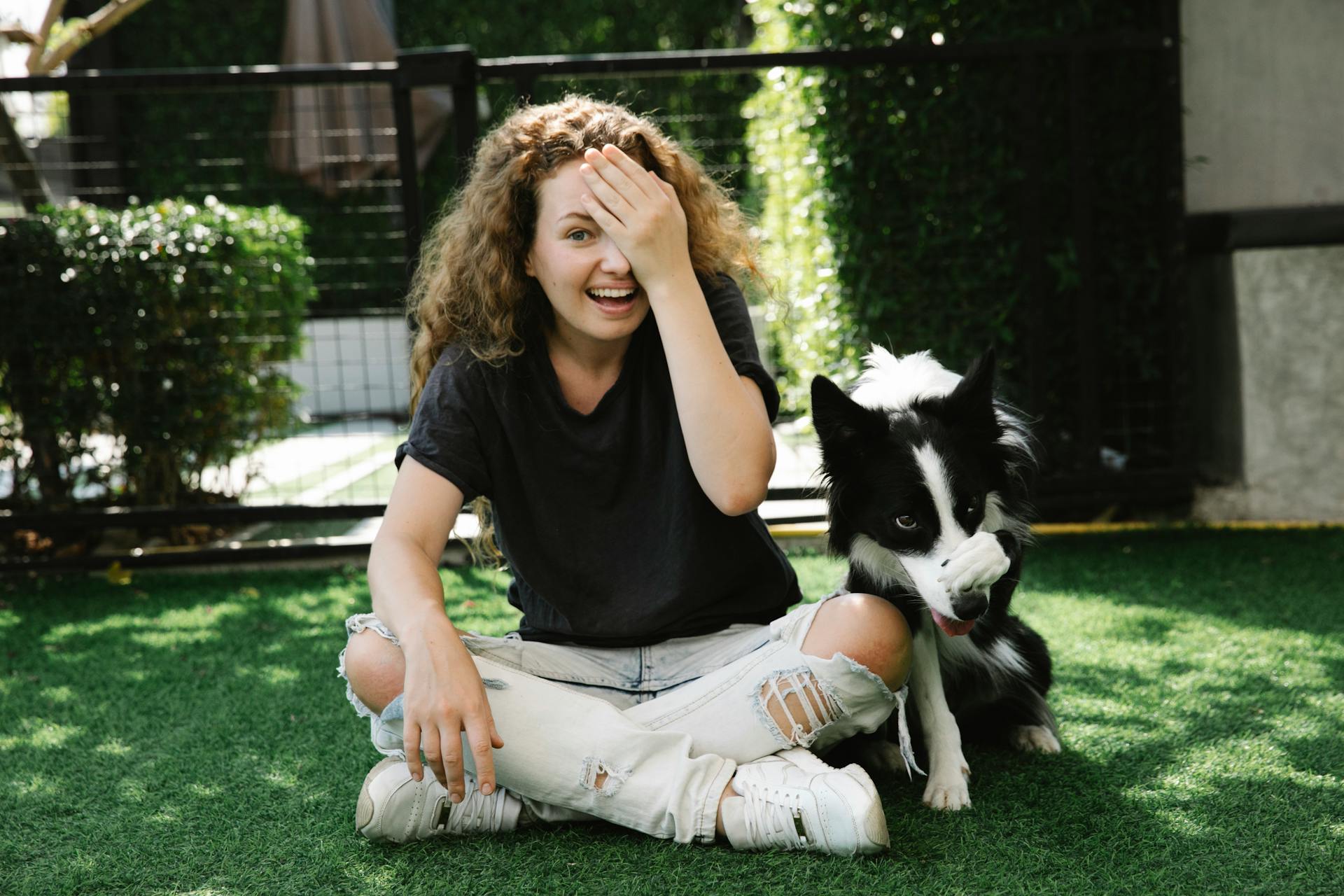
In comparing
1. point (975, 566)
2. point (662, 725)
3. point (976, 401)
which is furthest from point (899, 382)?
point (662, 725)

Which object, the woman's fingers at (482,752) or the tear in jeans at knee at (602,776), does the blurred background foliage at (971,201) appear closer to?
the tear in jeans at knee at (602,776)

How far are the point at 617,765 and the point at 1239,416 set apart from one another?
3.41 meters

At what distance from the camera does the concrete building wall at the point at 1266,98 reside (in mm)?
4480

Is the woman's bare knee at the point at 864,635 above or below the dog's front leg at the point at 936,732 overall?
above

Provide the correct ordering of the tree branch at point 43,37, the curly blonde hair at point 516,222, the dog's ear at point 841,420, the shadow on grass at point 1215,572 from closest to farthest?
1. the dog's ear at point 841,420
2. the curly blonde hair at point 516,222
3. the shadow on grass at point 1215,572
4. the tree branch at point 43,37

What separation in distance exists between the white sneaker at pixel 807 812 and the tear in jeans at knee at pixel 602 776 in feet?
0.61

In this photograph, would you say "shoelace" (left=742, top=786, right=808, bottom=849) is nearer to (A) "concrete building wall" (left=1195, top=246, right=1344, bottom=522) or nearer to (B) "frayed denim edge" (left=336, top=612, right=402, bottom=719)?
(B) "frayed denim edge" (left=336, top=612, right=402, bottom=719)

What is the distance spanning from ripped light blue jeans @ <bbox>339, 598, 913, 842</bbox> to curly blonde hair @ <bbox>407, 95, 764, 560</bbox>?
2.03 feet

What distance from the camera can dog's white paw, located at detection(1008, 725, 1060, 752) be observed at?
232cm

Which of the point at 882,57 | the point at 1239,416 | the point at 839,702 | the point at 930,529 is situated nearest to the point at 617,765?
the point at 839,702

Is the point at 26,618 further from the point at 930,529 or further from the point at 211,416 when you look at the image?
the point at 930,529

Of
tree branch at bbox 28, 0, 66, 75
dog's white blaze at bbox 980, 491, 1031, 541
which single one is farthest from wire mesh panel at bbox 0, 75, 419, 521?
dog's white blaze at bbox 980, 491, 1031, 541

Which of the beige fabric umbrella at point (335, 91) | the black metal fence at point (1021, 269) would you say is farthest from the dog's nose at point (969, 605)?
the beige fabric umbrella at point (335, 91)

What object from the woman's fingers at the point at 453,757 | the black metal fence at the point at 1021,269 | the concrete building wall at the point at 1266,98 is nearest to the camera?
the woman's fingers at the point at 453,757
